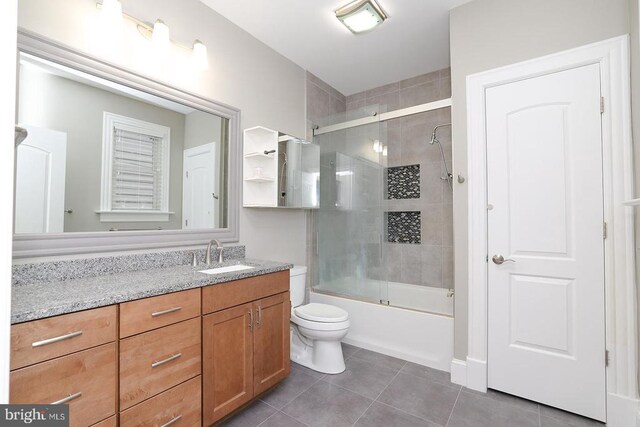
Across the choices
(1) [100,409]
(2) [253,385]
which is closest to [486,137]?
(2) [253,385]

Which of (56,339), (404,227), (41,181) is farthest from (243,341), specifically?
(404,227)

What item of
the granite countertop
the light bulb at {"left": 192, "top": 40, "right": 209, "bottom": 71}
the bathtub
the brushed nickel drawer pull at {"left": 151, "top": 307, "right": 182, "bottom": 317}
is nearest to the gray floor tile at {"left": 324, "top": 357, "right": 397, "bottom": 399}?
the bathtub

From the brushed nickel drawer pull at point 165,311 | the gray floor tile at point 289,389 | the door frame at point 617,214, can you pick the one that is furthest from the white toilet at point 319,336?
the door frame at point 617,214

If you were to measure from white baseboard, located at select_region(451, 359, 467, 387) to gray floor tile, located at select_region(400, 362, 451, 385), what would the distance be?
0.06 metres

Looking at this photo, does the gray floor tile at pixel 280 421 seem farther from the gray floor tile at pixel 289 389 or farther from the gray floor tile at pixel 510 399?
the gray floor tile at pixel 510 399

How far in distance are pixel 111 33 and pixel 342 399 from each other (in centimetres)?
257

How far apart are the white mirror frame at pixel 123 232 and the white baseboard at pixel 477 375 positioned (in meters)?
1.92

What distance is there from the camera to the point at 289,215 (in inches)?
113

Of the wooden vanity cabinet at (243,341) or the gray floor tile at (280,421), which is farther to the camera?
the gray floor tile at (280,421)

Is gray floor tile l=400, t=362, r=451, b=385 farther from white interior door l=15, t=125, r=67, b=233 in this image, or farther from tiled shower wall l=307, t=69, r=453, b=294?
white interior door l=15, t=125, r=67, b=233

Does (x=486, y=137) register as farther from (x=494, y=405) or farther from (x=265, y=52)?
(x=265, y=52)

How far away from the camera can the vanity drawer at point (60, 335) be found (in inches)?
37.2

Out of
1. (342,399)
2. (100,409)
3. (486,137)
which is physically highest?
(486,137)

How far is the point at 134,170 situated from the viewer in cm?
177
